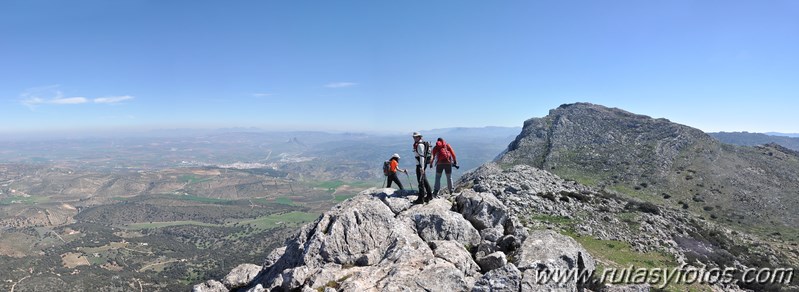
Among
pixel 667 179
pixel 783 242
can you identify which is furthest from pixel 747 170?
pixel 783 242

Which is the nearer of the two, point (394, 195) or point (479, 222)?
point (479, 222)

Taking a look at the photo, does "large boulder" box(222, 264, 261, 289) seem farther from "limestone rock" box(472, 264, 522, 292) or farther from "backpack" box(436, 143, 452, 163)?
"limestone rock" box(472, 264, 522, 292)

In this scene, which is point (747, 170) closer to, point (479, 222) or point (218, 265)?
point (479, 222)

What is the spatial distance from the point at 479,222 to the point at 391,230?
5048 mm

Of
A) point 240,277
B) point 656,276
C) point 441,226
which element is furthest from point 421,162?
point 656,276

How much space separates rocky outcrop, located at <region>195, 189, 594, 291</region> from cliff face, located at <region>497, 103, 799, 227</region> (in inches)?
2356

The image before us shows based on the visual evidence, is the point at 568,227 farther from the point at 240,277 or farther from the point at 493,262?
the point at 240,277

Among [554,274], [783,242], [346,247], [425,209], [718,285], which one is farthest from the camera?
[783,242]

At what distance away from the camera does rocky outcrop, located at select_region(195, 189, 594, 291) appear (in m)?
12.0

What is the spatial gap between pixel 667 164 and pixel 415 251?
294 feet

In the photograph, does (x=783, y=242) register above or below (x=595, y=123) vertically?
below

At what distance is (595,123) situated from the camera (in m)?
110

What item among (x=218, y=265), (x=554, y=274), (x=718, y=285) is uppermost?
(x=554, y=274)

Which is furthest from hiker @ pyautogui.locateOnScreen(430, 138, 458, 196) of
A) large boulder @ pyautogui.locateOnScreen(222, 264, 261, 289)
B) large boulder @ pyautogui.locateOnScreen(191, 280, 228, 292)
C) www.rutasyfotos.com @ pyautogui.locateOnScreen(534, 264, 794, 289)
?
large boulder @ pyautogui.locateOnScreen(191, 280, 228, 292)
